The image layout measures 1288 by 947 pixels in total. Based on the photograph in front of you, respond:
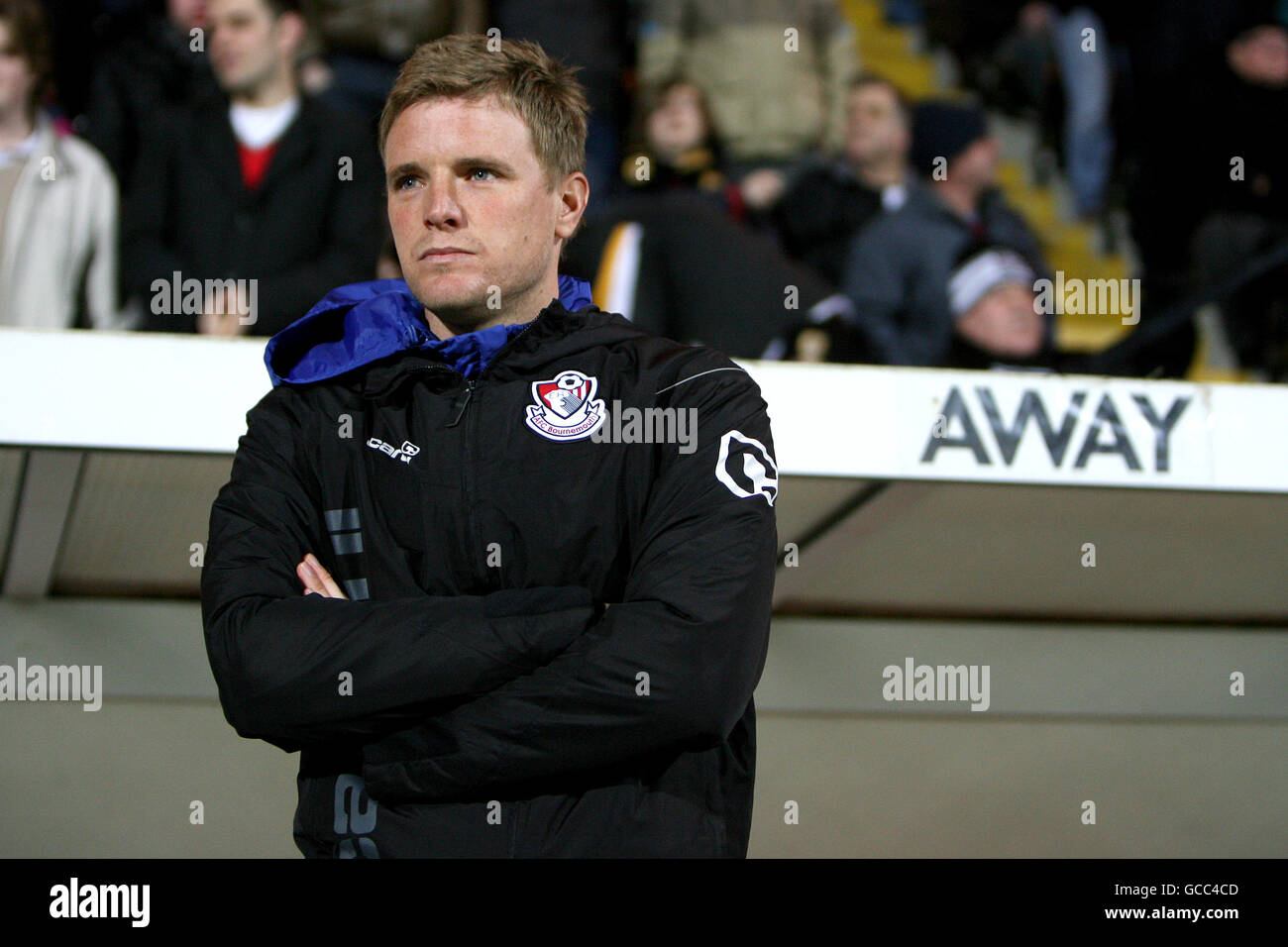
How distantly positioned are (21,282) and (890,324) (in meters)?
1.73

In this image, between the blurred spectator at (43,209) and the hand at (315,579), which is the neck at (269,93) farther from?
the hand at (315,579)

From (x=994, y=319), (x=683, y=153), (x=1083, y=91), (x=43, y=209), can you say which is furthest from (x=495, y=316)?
(x=1083, y=91)

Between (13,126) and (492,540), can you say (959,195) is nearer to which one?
(13,126)

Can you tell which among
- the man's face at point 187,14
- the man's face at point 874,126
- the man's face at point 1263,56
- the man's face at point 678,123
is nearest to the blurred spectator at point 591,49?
the man's face at point 678,123

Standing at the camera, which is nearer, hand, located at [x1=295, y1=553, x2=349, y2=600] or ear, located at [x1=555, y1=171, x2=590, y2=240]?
hand, located at [x1=295, y1=553, x2=349, y2=600]

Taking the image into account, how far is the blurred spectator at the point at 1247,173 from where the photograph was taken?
3.48 metres

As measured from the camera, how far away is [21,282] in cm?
251

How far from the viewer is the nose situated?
1165 millimetres

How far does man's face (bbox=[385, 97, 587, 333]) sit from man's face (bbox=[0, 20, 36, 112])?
1741mm

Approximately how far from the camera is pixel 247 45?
2732 millimetres

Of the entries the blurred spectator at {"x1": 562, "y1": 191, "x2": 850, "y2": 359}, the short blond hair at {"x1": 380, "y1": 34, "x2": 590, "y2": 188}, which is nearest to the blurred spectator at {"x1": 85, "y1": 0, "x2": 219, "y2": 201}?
the blurred spectator at {"x1": 562, "y1": 191, "x2": 850, "y2": 359}

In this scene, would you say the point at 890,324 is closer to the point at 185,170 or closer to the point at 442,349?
the point at 185,170

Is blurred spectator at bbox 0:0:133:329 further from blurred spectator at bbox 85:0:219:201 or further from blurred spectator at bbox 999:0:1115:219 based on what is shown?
blurred spectator at bbox 999:0:1115:219
